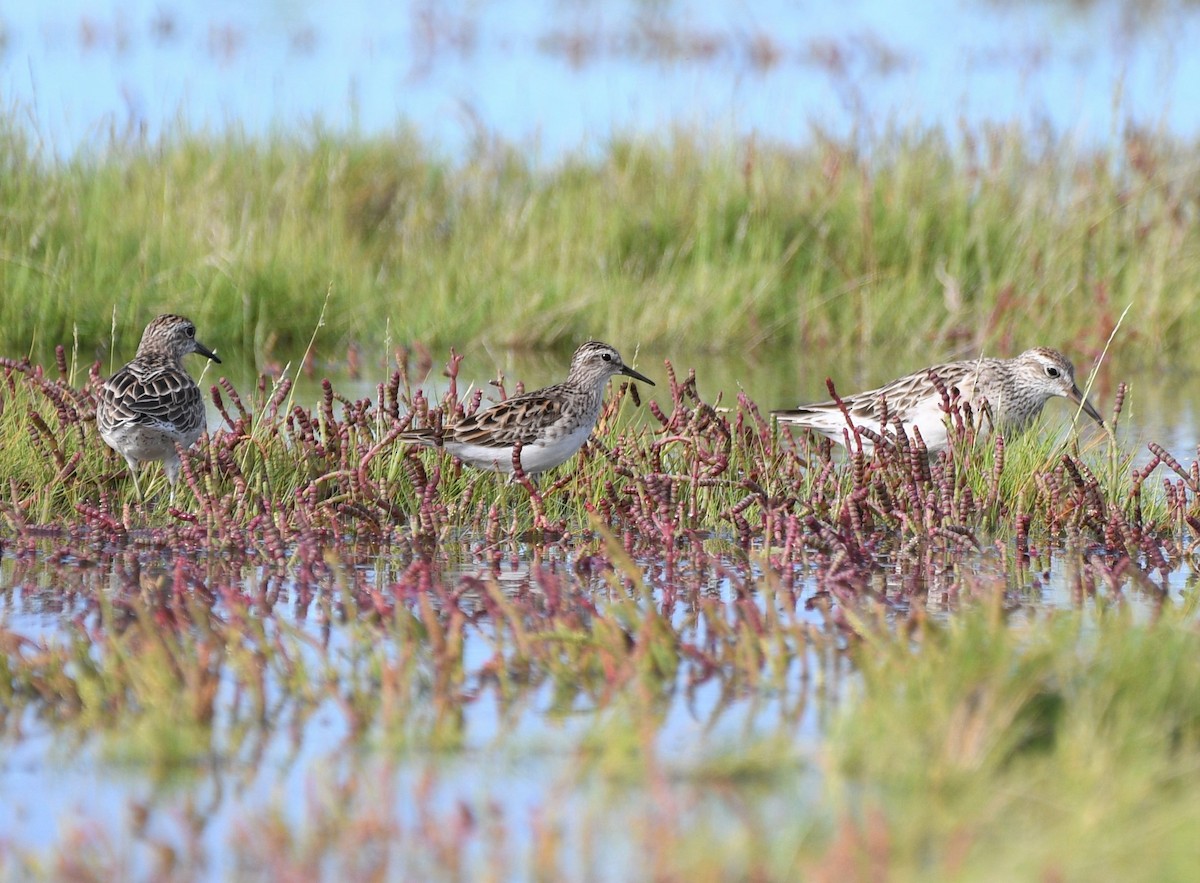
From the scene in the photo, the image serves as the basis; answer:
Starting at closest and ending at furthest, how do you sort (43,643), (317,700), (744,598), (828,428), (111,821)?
(111,821), (317,700), (43,643), (744,598), (828,428)

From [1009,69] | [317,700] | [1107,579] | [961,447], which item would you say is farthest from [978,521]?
[1009,69]

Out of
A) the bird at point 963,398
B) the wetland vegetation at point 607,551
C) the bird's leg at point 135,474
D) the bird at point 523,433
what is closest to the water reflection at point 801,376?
the wetland vegetation at point 607,551

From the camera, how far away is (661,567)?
8.16 meters

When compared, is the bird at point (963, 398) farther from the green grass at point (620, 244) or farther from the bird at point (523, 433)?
the green grass at point (620, 244)

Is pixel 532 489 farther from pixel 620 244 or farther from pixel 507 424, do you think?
pixel 620 244

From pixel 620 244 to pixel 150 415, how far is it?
7.65 metres

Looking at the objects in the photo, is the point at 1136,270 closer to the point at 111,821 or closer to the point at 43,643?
the point at 43,643

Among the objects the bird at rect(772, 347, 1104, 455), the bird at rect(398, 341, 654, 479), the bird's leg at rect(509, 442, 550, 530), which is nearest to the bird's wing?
the bird at rect(398, 341, 654, 479)

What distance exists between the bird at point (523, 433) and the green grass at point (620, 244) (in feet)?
16.8

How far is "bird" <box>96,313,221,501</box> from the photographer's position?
8.55 m

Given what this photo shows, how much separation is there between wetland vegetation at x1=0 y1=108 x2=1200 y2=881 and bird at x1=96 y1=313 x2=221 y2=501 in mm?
165

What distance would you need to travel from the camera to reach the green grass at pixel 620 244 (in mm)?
14336

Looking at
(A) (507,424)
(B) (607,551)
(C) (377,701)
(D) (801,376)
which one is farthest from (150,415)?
(D) (801,376)

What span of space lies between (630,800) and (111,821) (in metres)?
1.34
